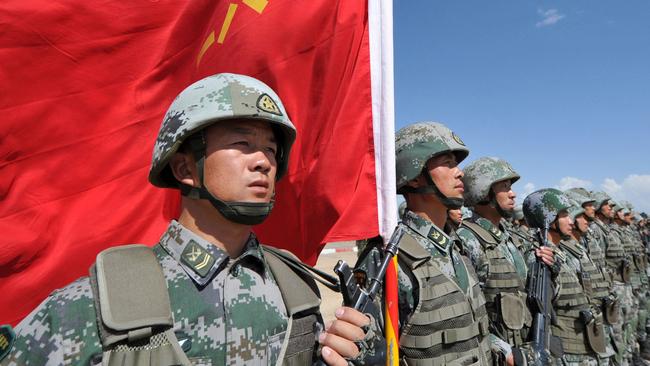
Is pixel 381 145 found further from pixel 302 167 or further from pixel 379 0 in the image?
pixel 379 0

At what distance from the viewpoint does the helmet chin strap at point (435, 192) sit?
3.66 metres

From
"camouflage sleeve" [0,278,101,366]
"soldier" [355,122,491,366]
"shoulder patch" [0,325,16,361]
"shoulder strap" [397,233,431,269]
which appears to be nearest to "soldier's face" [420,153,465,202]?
"soldier" [355,122,491,366]

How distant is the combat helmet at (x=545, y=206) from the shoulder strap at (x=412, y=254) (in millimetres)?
4363

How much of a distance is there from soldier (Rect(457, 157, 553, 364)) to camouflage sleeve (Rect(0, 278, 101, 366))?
367cm

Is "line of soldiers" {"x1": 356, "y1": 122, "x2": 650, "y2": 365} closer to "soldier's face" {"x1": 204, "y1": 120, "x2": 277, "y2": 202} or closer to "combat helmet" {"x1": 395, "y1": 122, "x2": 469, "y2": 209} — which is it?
"combat helmet" {"x1": 395, "y1": 122, "x2": 469, "y2": 209}

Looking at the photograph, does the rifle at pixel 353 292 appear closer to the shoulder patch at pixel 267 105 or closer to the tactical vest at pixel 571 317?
the shoulder patch at pixel 267 105

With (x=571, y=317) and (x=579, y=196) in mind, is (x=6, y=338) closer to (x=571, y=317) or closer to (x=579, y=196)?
(x=571, y=317)

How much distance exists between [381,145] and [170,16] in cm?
188

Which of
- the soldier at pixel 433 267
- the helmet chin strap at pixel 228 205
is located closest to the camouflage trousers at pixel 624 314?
the soldier at pixel 433 267

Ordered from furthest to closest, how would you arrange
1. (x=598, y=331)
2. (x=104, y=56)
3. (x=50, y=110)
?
1. (x=598, y=331)
2. (x=104, y=56)
3. (x=50, y=110)

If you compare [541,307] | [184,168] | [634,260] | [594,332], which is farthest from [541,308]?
[634,260]

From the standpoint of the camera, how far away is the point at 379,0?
3031mm

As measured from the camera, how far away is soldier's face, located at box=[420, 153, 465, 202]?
372 centimetres

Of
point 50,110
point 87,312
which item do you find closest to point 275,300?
point 87,312
